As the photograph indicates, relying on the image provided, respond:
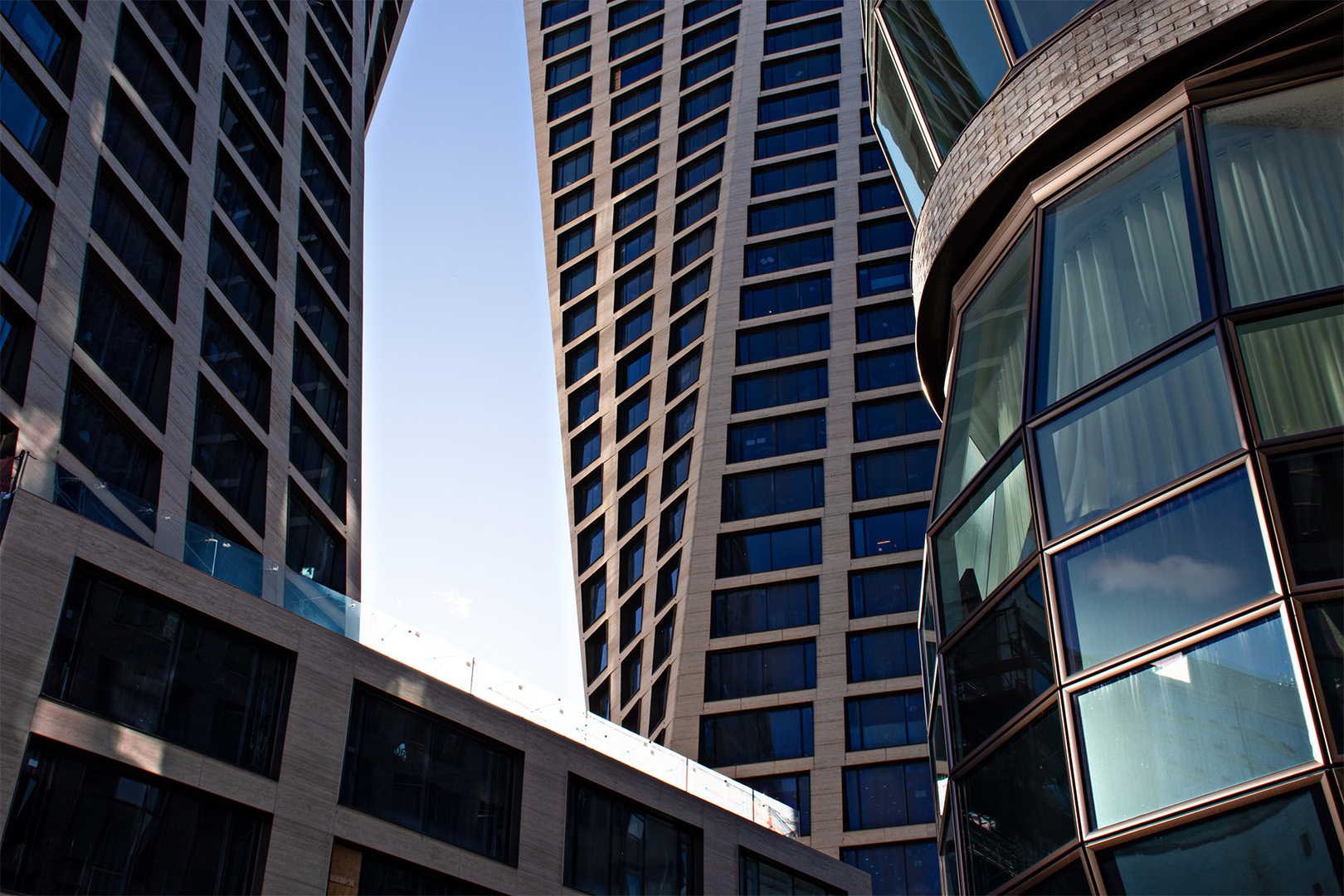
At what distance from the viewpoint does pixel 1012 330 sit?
54.7 ft

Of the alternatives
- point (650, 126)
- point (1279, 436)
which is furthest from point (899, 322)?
point (1279, 436)

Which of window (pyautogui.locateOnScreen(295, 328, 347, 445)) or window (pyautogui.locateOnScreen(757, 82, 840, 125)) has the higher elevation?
window (pyautogui.locateOnScreen(757, 82, 840, 125))

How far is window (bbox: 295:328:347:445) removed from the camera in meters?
43.9

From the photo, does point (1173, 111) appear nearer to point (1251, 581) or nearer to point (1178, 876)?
point (1251, 581)

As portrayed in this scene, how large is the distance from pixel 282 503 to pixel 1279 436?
101 feet

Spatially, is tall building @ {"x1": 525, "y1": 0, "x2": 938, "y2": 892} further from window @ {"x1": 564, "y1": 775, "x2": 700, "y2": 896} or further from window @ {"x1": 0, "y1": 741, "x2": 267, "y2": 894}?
window @ {"x1": 0, "y1": 741, "x2": 267, "y2": 894}

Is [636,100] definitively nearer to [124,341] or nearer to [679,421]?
[679,421]

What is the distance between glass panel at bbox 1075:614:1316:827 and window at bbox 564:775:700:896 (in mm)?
15673

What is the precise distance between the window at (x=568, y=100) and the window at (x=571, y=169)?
335 cm

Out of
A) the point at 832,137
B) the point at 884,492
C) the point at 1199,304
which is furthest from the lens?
the point at 832,137

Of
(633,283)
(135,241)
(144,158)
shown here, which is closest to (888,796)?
(135,241)

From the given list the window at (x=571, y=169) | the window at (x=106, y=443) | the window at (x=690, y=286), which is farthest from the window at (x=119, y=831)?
the window at (x=571, y=169)

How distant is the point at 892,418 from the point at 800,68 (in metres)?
21.8

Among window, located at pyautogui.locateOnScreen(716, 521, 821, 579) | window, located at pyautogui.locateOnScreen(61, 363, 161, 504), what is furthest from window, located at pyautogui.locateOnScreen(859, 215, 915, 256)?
window, located at pyautogui.locateOnScreen(61, 363, 161, 504)
